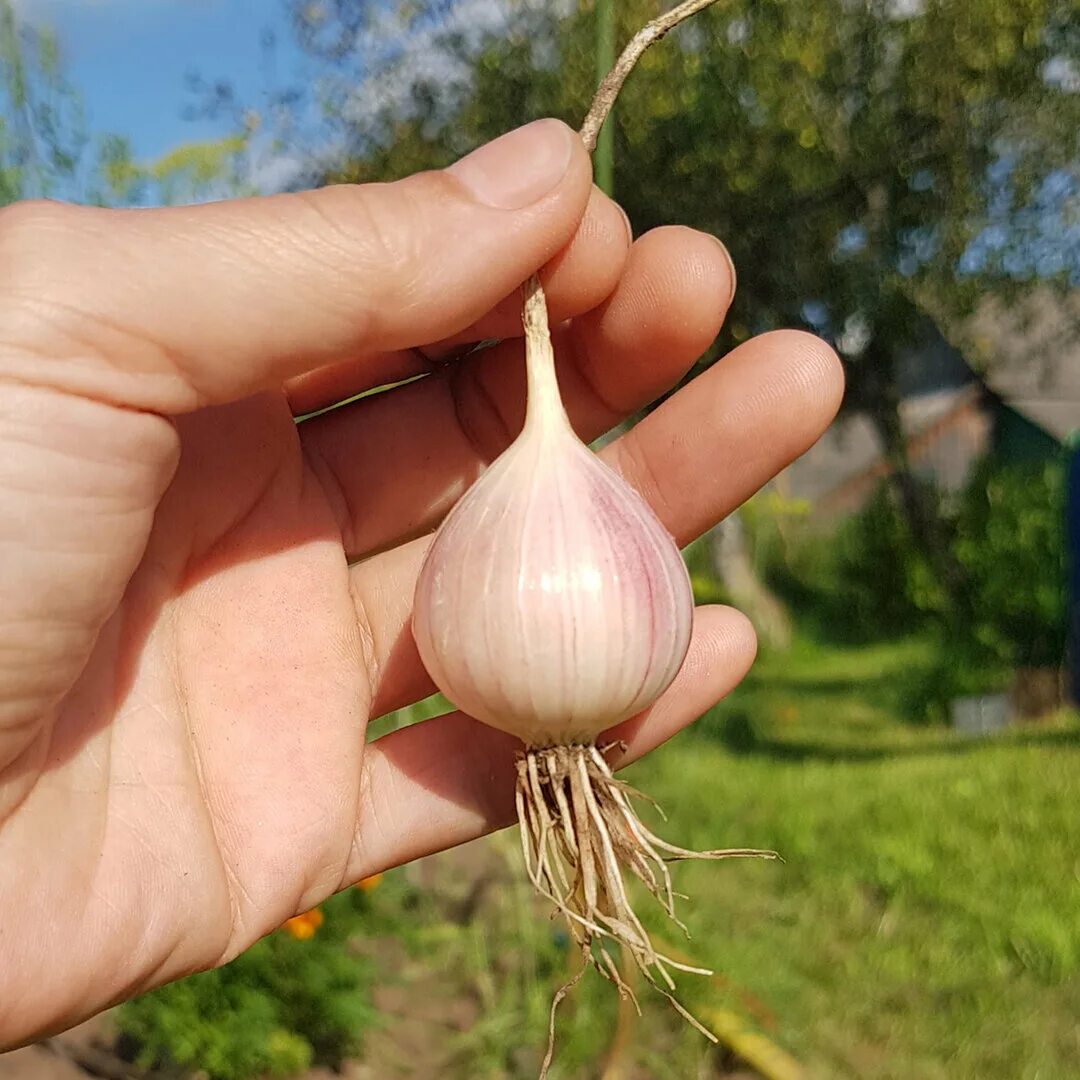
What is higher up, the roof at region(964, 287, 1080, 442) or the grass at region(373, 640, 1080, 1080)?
the grass at region(373, 640, 1080, 1080)

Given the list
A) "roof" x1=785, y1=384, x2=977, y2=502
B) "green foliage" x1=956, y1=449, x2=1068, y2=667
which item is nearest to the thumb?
"green foliage" x1=956, y1=449, x2=1068, y2=667

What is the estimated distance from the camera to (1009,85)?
18.1 feet

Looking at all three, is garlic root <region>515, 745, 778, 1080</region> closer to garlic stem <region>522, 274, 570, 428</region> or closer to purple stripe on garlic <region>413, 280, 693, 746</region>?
purple stripe on garlic <region>413, 280, 693, 746</region>

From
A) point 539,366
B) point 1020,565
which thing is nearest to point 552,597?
point 539,366

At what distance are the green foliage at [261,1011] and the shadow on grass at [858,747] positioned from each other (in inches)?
116

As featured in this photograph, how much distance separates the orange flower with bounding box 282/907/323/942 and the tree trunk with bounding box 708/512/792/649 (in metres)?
5.39

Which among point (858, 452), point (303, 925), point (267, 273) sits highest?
point (267, 273)

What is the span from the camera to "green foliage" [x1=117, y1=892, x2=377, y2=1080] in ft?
6.15

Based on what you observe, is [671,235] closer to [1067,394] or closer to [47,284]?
[47,284]

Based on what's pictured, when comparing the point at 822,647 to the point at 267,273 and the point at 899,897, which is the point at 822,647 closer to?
the point at 899,897

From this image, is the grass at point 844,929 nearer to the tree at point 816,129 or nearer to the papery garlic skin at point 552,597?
the papery garlic skin at point 552,597

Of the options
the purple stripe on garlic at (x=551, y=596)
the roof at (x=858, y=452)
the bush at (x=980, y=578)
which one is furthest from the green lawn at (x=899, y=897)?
the roof at (x=858, y=452)

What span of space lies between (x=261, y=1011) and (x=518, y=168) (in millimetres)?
1529

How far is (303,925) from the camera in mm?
1897
